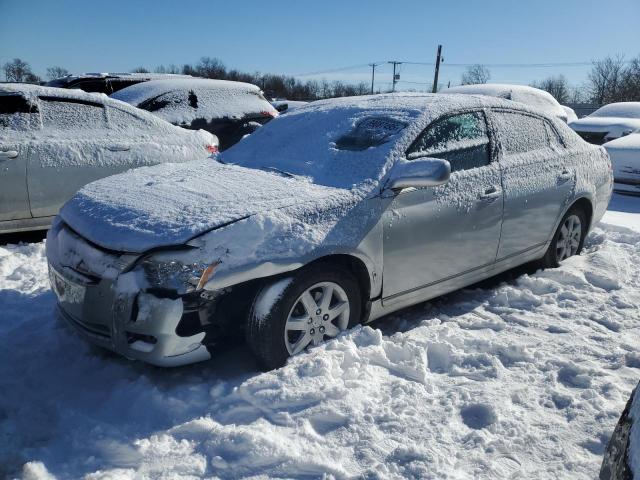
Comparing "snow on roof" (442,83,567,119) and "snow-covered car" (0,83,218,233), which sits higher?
"snow on roof" (442,83,567,119)

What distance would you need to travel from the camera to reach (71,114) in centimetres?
504

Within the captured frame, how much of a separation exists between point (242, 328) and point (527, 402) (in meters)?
1.48

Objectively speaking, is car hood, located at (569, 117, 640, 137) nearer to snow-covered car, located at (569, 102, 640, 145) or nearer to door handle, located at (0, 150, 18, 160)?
snow-covered car, located at (569, 102, 640, 145)

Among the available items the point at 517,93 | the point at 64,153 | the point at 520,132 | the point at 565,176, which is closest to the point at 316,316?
the point at 520,132

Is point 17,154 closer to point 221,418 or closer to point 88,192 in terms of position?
point 88,192

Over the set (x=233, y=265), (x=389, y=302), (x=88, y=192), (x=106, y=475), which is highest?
(x=88, y=192)

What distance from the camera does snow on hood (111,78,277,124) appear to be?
7.05m

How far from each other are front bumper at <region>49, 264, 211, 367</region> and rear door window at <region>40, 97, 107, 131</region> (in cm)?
285

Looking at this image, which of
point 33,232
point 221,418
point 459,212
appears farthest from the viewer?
point 33,232

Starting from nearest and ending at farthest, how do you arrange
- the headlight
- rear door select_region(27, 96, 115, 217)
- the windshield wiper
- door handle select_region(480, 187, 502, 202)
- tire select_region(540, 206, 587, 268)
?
the headlight → the windshield wiper → door handle select_region(480, 187, 502, 202) → tire select_region(540, 206, 587, 268) → rear door select_region(27, 96, 115, 217)

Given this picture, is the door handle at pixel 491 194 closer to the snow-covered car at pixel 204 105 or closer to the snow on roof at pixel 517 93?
the snow-covered car at pixel 204 105

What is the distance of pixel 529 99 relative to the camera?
473 inches

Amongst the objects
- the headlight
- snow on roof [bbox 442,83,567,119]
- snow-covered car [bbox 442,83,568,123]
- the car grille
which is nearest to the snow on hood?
the headlight

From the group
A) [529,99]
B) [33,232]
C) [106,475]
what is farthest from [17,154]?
[529,99]
